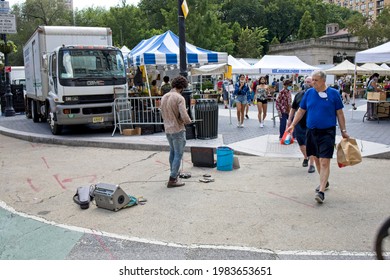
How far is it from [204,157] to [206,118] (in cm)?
283

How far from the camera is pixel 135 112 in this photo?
41.6 ft

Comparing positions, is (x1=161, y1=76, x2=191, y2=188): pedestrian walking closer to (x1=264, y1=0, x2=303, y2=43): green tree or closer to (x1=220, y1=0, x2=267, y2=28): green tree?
(x1=220, y1=0, x2=267, y2=28): green tree

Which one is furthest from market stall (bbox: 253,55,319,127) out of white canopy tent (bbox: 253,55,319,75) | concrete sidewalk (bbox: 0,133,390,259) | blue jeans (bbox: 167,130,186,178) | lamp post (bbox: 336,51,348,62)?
lamp post (bbox: 336,51,348,62)

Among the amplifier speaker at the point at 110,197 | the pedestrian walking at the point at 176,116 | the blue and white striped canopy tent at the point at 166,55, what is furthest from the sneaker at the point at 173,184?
the blue and white striped canopy tent at the point at 166,55

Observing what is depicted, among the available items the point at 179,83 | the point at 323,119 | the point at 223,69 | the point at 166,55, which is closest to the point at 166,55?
the point at 166,55

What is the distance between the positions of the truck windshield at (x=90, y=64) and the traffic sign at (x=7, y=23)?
7.37 metres

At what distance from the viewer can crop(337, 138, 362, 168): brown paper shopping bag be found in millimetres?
5480

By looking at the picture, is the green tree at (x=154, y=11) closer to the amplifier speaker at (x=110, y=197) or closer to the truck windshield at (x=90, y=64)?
the truck windshield at (x=90, y=64)

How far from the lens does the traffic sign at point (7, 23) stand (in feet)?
57.9

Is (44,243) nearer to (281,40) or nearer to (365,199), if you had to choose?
(365,199)

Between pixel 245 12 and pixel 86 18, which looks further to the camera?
pixel 245 12

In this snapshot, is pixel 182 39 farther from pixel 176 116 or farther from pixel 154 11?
pixel 154 11

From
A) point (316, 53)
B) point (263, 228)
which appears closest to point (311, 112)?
point (263, 228)

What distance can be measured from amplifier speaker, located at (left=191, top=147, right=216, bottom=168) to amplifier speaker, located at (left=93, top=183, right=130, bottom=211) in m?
2.67
